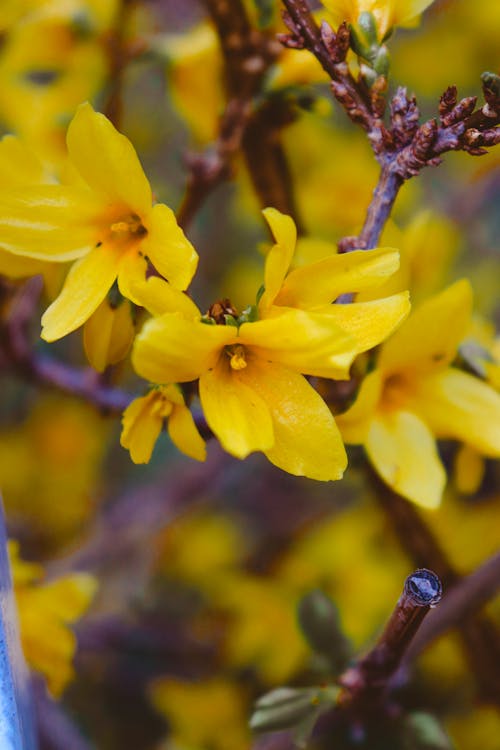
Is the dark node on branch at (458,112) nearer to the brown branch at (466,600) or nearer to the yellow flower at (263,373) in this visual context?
the yellow flower at (263,373)

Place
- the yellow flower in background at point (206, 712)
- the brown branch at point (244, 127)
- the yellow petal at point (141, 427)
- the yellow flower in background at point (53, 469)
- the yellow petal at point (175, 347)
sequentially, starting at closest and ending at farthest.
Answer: the yellow petal at point (175, 347), the yellow petal at point (141, 427), the brown branch at point (244, 127), the yellow flower in background at point (206, 712), the yellow flower in background at point (53, 469)

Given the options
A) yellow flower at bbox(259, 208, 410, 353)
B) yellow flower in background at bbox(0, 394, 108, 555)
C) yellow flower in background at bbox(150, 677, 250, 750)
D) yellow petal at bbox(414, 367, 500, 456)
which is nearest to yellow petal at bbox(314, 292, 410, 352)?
yellow flower at bbox(259, 208, 410, 353)

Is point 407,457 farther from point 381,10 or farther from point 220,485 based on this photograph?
point 220,485

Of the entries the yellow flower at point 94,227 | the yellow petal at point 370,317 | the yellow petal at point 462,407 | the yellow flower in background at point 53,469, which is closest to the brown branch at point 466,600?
the yellow petal at point 462,407

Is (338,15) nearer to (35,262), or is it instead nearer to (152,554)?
(35,262)

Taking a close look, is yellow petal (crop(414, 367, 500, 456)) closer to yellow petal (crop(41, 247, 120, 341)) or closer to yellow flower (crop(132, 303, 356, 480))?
yellow flower (crop(132, 303, 356, 480))

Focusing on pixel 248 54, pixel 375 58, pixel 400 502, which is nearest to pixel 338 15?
pixel 375 58
